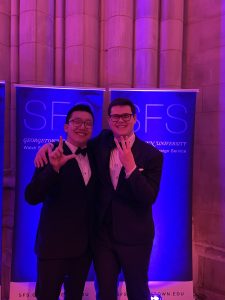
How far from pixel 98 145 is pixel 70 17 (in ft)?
5.23

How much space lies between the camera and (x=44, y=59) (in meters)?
3.07

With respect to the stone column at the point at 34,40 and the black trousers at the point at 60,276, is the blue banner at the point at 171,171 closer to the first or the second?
the stone column at the point at 34,40

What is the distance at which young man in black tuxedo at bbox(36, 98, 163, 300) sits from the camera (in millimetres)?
1980

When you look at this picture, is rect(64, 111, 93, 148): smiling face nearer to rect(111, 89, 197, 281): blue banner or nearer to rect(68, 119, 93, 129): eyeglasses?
rect(68, 119, 93, 129): eyeglasses

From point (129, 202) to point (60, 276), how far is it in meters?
0.62

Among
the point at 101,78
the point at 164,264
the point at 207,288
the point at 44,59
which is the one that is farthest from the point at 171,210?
the point at 44,59

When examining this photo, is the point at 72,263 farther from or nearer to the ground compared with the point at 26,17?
nearer to the ground

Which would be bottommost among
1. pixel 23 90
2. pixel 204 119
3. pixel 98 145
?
pixel 98 145

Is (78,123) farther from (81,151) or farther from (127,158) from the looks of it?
(127,158)

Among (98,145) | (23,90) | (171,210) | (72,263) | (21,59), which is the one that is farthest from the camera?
(21,59)

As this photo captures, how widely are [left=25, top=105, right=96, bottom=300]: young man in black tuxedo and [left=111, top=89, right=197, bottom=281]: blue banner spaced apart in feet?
2.93

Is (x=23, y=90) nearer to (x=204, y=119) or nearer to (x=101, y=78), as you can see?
(x=101, y=78)

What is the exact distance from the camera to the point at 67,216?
6.38 ft

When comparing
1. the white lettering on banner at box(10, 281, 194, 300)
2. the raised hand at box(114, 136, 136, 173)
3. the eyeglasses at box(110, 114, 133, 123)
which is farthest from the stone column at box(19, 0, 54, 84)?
the white lettering on banner at box(10, 281, 194, 300)
